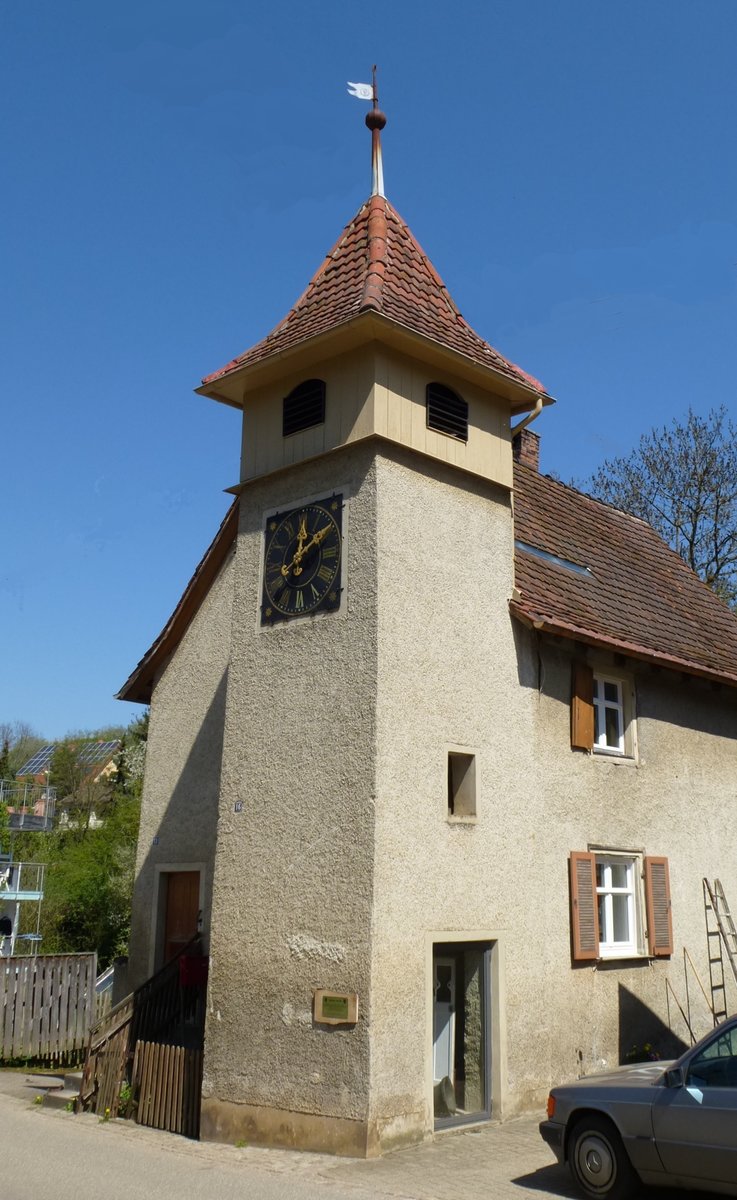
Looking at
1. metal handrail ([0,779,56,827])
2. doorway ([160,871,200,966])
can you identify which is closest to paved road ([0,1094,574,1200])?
doorway ([160,871,200,966])

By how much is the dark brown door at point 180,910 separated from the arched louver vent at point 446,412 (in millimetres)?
6855

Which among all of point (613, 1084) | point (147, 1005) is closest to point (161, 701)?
point (147, 1005)

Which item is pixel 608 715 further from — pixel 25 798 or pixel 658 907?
pixel 25 798

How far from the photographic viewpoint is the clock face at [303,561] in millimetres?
11188

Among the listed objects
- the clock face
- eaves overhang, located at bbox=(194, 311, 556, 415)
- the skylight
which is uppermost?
eaves overhang, located at bbox=(194, 311, 556, 415)

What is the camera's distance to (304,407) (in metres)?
12.0

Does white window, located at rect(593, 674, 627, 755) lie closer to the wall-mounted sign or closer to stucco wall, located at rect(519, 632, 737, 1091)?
stucco wall, located at rect(519, 632, 737, 1091)

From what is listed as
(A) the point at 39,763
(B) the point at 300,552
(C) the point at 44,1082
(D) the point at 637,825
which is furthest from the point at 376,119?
(A) the point at 39,763

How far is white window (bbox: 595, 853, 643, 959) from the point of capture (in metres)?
12.7

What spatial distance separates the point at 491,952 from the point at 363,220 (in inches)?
353

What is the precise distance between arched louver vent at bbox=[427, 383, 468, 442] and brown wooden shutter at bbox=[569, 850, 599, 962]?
503 cm

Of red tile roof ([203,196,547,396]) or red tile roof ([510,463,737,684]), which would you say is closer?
red tile roof ([203,196,547,396])

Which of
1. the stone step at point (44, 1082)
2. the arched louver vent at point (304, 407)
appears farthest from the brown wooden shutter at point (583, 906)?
the stone step at point (44, 1082)

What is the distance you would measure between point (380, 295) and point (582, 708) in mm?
5350
